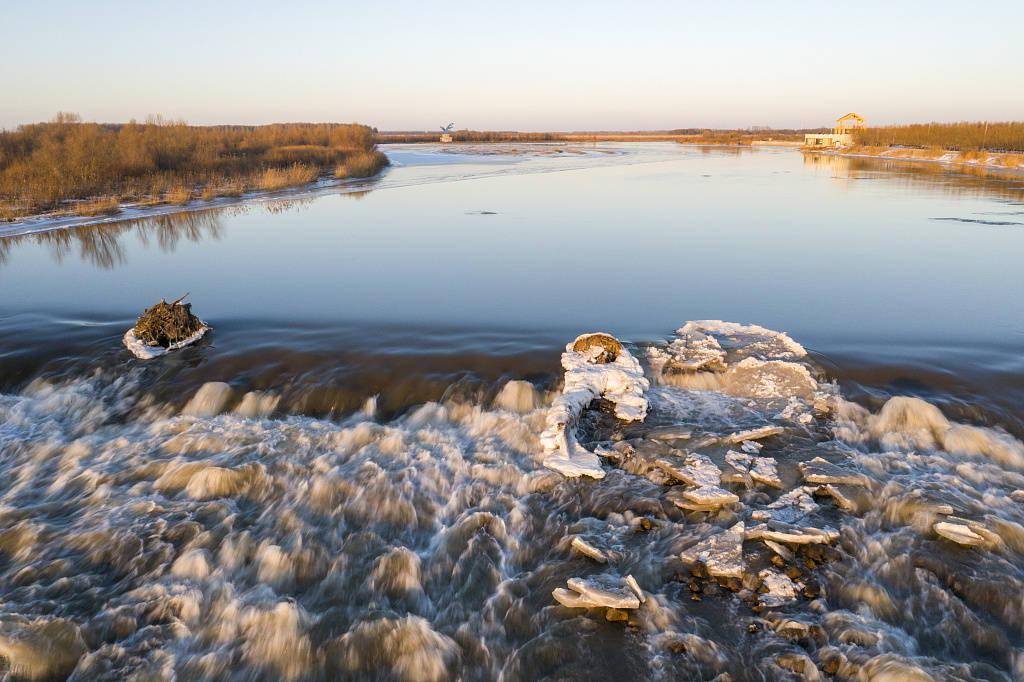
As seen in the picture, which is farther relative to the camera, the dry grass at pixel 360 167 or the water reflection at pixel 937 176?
the dry grass at pixel 360 167

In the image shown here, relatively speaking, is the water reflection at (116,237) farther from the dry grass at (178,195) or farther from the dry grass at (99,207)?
the dry grass at (178,195)

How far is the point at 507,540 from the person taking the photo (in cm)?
593

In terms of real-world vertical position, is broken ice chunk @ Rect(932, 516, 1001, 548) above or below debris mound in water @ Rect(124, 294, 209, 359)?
below

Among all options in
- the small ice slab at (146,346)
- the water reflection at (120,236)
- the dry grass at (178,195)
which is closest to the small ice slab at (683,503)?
the small ice slab at (146,346)

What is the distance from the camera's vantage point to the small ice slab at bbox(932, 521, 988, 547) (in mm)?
5438

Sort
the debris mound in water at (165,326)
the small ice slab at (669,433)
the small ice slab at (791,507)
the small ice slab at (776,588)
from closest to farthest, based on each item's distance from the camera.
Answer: the small ice slab at (776,588) → the small ice slab at (791,507) → the small ice slab at (669,433) → the debris mound in water at (165,326)

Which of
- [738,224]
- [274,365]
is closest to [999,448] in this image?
[274,365]

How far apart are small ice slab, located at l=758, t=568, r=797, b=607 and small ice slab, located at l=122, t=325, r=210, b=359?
378 inches

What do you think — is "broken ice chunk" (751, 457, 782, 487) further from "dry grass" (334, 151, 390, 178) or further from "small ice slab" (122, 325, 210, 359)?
"dry grass" (334, 151, 390, 178)

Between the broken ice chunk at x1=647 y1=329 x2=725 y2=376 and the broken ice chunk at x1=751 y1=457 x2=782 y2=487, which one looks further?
the broken ice chunk at x1=647 y1=329 x2=725 y2=376

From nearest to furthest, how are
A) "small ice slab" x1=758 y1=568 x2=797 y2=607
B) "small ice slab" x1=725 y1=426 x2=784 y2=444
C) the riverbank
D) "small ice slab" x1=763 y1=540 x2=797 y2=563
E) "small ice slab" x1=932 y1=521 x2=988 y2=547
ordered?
"small ice slab" x1=758 y1=568 x2=797 y2=607, "small ice slab" x1=763 y1=540 x2=797 y2=563, "small ice slab" x1=932 y1=521 x2=988 y2=547, "small ice slab" x1=725 y1=426 x2=784 y2=444, the riverbank

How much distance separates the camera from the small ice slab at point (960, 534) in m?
5.44

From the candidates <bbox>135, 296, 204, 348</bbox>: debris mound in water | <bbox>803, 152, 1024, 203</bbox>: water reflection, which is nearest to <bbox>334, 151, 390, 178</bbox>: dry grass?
<bbox>135, 296, 204, 348</bbox>: debris mound in water

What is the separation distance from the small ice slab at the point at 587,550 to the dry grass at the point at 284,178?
3162 centimetres
